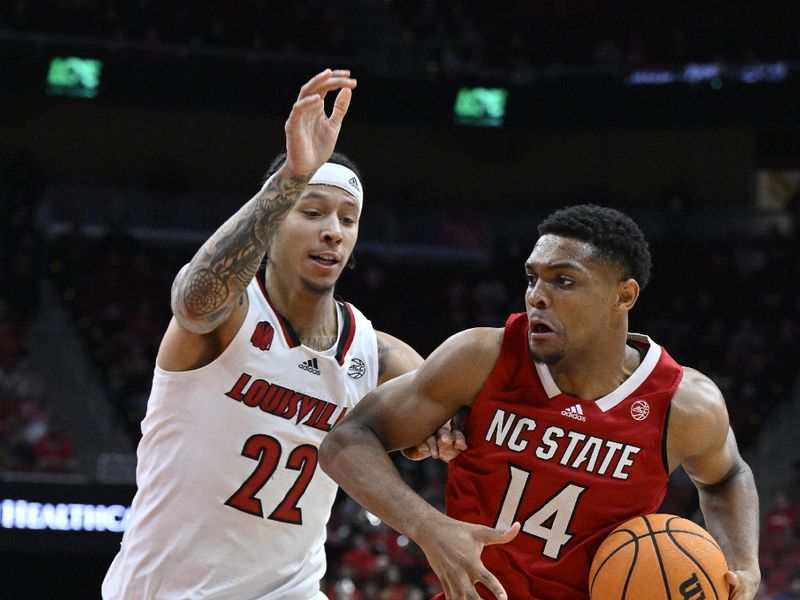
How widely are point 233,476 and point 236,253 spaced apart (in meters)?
0.85

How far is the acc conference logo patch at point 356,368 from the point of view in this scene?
4330mm

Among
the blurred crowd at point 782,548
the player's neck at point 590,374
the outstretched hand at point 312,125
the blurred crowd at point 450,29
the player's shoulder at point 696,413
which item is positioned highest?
the blurred crowd at point 450,29

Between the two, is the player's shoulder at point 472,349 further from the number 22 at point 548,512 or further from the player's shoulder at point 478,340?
the number 22 at point 548,512

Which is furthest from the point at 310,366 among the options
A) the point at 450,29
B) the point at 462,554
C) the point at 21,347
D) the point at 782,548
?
the point at 450,29

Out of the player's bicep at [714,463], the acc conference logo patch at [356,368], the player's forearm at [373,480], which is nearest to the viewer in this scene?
the player's forearm at [373,480]

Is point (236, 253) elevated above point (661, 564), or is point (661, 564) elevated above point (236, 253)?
point (236, 253)

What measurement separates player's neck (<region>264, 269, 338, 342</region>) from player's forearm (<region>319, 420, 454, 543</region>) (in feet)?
2.22

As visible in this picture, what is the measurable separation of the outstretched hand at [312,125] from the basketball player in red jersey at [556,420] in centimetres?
74

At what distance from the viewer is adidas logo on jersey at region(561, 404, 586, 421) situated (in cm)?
377

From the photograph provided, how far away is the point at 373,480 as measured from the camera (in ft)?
11.4

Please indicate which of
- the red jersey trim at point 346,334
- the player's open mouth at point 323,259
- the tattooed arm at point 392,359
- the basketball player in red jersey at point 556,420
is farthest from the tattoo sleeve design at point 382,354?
the basketball player in red jersey at point 556,420

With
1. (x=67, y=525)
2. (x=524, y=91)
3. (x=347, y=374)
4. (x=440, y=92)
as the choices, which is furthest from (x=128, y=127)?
(x=347, y=374)

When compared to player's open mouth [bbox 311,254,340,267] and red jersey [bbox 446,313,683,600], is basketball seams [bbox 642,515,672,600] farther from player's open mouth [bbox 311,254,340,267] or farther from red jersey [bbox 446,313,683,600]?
player's open mouth [bbox 311,254,340,267]

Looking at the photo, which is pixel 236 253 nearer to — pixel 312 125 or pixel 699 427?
pixel 312 125
